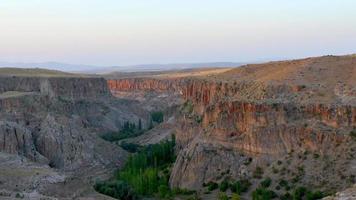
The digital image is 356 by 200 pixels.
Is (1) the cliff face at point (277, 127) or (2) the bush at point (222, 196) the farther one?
(1) the cliff face at point (277, 127)

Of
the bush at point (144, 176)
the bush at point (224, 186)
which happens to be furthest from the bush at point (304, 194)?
the bush at point (144, 176)

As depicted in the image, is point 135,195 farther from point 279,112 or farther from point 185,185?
point 279,112

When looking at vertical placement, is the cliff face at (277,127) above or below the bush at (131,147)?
above

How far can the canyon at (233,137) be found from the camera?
46.7m

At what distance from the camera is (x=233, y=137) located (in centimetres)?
5519

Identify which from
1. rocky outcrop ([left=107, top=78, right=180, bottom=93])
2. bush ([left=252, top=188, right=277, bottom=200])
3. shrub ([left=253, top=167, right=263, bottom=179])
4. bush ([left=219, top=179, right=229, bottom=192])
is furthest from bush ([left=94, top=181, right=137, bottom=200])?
rocky outcrop ([left=107, top=78, right=180, bottom=93])

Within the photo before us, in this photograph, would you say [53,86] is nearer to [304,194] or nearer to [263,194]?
[263,194]

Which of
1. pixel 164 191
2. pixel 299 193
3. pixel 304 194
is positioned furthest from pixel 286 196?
pixel 164 191

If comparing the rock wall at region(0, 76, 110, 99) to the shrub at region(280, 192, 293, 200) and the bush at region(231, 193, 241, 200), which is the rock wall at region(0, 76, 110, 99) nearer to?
the bush at region(231, 193, 241, 200)

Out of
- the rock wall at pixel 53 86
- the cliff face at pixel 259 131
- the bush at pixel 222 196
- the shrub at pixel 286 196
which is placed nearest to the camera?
the shrub at pixel 286 196

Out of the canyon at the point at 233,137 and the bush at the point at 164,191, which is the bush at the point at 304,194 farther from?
the bush at the point at 164,191

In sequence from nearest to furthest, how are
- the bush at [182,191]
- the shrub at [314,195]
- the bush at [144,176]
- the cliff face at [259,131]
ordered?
the shrub at [314,195] → the cliff face at [259,131] → the bush at [182,191] → the bush at [144,176]

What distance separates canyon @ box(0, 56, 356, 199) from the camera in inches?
1837

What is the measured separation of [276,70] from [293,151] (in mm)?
16873
